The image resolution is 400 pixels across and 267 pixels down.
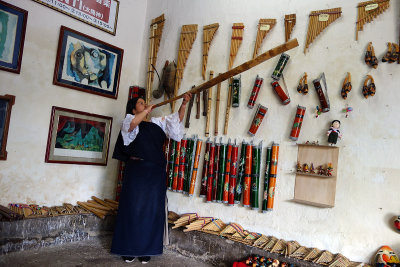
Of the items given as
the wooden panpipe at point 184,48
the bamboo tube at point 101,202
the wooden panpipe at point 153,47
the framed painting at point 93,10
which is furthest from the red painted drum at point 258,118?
the framed painting at point 93,10

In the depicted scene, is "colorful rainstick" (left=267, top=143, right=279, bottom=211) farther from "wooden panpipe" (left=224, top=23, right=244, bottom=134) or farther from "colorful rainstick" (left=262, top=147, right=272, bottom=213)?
"wooden panpipe" (left=224, top=23, right=244, bottom=134)

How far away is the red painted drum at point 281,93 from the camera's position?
3.01m

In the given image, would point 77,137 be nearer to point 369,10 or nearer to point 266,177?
point 266,177

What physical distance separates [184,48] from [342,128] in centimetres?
215

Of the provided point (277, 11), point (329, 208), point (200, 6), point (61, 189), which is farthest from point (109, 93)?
point (329, 208)

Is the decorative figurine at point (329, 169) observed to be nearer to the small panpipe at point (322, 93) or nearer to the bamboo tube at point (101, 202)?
the small panpipe at point (322, 93)

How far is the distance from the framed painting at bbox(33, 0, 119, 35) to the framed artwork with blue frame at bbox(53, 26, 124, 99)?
207mm

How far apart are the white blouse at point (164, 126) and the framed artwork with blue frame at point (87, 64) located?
116cm

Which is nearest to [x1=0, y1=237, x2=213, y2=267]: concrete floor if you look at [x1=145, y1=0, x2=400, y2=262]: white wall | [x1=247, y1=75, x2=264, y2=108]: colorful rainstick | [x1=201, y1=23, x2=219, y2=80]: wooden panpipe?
[x1=145, y1=0, x2=400, y2=262]: white wall

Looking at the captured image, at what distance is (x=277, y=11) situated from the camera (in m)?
3.24

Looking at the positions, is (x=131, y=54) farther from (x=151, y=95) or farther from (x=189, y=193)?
(x=189, y=193)

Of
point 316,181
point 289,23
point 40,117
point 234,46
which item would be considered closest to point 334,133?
point 316,181

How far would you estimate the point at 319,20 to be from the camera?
2.91 meters

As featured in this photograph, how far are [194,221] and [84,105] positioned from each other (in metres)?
1.97
